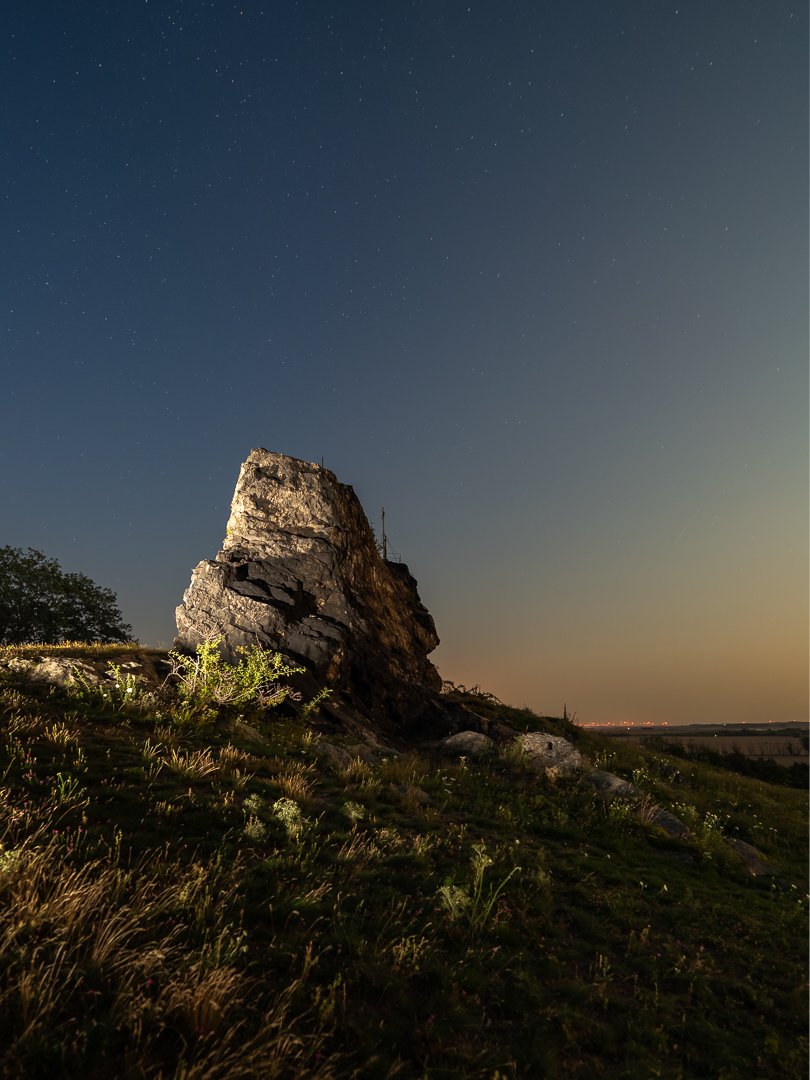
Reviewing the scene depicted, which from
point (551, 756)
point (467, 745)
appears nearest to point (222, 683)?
point (467, 745)

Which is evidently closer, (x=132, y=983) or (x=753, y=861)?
(x=132, y=983)

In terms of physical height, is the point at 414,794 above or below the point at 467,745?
above

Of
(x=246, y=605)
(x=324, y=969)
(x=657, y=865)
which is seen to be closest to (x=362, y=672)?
(x=246, y=605)

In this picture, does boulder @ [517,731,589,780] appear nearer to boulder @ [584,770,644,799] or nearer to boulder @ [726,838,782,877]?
boulder @ [584,770,644,799]

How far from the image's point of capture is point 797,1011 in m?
4.97

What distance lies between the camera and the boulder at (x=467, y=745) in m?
17.4

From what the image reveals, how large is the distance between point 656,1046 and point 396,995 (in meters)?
2.34

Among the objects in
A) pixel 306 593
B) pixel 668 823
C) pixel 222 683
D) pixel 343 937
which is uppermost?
pixel 306 593

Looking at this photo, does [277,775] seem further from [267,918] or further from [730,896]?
[730,896]

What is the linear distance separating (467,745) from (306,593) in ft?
31.5

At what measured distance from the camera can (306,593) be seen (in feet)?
72.1

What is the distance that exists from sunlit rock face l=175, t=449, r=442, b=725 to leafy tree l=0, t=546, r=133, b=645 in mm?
23202

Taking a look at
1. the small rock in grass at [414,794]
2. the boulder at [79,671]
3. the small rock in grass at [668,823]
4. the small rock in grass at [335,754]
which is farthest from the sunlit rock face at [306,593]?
the small rock in grass at [668,823]

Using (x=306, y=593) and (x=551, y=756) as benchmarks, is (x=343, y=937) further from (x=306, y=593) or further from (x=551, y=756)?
(x=306, y=593)
